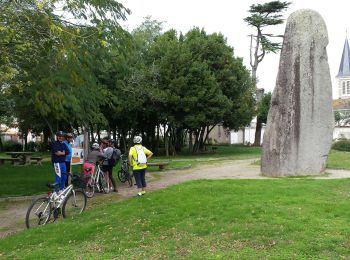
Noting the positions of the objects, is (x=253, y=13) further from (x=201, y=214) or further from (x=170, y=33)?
(x=201, y=214)

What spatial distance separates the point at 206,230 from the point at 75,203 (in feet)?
13.1

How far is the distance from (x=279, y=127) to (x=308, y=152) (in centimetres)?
122

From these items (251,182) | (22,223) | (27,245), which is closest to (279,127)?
(251,182)

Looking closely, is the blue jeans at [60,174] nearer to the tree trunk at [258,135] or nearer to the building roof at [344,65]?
the tree trunk at [258,135]

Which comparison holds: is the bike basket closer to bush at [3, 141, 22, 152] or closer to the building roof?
bush at [3, 141, 22, 152]

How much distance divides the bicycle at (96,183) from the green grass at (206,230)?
324cm

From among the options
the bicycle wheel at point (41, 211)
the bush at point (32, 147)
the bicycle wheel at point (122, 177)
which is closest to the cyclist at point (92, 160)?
the bicycle wheel at point (122, 177)

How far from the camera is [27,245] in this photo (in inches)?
305

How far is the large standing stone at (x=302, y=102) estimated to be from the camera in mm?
14836

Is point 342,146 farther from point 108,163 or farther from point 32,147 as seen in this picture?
point 32,147

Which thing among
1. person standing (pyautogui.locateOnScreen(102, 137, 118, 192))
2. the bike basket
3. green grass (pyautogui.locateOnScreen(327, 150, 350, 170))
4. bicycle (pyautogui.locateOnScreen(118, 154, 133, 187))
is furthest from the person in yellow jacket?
green grass (pyautogui.locateOnScreen(327, 150, 350, 170))

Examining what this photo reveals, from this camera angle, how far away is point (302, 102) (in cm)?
1481

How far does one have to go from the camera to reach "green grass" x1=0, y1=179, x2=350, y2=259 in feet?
21.6

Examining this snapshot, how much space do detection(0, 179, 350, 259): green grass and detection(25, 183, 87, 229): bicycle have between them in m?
0.38
